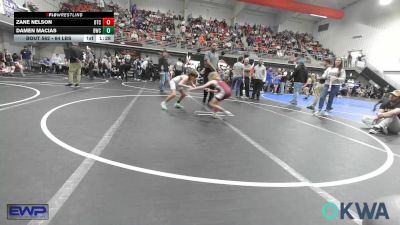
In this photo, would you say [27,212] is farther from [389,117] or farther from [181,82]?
[389,117]

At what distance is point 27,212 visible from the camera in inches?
72.1

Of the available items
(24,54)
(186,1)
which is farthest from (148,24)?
(24,54)

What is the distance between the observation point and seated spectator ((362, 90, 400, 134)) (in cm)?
566

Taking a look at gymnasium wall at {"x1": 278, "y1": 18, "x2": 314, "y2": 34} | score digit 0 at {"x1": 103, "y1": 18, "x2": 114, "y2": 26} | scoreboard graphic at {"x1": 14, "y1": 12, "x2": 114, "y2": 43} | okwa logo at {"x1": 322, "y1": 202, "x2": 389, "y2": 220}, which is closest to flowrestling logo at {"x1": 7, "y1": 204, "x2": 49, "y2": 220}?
okwa logo at {"x1": 322, "y1": 202, "x2": 389, "y2": 220}

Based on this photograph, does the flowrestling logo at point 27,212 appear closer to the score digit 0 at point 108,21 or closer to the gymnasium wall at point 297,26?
the score digit 0 at point 108,21

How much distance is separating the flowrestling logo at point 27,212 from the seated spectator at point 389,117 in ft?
20.1

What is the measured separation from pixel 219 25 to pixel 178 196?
94.4ft

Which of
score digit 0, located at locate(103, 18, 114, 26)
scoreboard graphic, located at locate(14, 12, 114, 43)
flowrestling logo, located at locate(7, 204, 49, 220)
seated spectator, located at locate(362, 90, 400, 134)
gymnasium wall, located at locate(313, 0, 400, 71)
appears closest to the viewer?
flowrestling logo, located at locate(7, 204, 49, 220)

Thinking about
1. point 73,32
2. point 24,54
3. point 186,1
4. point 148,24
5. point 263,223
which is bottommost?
point 263,223

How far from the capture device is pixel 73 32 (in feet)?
44.8

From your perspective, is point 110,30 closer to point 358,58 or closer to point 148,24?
point 148,24

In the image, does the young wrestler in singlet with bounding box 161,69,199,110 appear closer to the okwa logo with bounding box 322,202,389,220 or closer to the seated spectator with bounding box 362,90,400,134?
the seated spectator with bounding box 362,90,400,134

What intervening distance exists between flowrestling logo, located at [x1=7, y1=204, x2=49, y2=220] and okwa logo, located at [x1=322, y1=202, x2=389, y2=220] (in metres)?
2.07

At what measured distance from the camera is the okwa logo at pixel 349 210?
184cm
